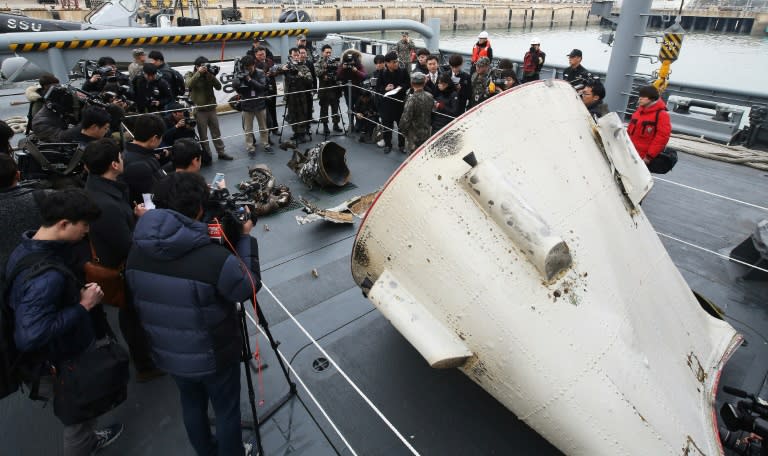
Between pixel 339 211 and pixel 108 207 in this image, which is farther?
pixel 339 211

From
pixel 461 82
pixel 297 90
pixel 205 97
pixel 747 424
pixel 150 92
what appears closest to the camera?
pixel 747 424

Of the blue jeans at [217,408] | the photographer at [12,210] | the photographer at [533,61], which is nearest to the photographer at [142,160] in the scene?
the photographer at [12,210]

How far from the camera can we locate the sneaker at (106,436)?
2.60 meters

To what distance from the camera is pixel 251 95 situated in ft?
21.8

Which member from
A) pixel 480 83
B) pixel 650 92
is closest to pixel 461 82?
pixel 480 83

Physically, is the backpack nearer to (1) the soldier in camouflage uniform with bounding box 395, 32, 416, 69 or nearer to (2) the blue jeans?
(2) the blue jeans

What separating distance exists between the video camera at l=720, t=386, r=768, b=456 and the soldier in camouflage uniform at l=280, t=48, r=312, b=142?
21.1 feet

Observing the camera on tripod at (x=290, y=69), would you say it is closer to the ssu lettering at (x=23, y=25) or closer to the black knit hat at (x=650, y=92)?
the black knit hat at (x=650, y=92)

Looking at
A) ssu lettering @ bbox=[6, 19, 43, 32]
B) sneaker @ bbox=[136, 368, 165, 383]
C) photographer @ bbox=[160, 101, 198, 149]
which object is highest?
ssu lettering @ bbox=[6, 19, 43, 32]

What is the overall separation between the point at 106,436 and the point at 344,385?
145 centimetres

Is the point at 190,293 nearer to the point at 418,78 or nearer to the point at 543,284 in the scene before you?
the point at 543,284

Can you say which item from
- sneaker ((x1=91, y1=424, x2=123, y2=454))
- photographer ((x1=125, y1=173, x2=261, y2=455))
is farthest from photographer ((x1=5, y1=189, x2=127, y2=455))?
sneaker ((x1=91, y1=424, x2=123, y2=454))

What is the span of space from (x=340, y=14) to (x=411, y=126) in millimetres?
43673

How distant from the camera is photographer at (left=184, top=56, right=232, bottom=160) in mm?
6199
